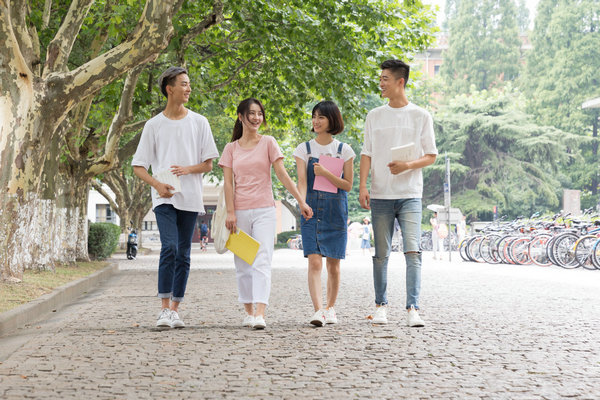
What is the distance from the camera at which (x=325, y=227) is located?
741cm

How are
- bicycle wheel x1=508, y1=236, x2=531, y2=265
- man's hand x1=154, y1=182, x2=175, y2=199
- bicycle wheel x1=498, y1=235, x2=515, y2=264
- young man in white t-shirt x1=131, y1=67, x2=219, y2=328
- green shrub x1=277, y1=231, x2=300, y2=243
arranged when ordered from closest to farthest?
man's hand x1=154, y1=182, x2=175, y2=199, young man in white t-shirt x1=131, y1=67, x2=219, y2=328, bicycle wheel x1=508, y1=236, x2=531, y2=265, bicycle wheel x1=498, y1=235, x2=515, y2=264, green shrub x1=277, y1=231, x2=300, y2=243

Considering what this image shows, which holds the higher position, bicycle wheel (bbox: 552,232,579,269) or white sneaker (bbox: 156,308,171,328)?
bicycle wheel (bbox: 552,232,579,269)

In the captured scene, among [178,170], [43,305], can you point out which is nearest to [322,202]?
[178,170]

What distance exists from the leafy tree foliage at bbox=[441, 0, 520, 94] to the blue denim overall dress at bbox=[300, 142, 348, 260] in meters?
69.7

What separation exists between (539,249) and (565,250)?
70.9 inches

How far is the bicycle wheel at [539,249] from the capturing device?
69.3 feet

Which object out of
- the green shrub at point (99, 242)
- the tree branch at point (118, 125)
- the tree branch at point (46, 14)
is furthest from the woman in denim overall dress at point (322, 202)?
the green shrub at point (99, 242)

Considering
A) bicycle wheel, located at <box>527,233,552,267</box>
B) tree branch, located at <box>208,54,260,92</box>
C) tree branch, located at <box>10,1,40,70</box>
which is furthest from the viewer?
bicycle wheel, located at <box>527,233,552,267</box>

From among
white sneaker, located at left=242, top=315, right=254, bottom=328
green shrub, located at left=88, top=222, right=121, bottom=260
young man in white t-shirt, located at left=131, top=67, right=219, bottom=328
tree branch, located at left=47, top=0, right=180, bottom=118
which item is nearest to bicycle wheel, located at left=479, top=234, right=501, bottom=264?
green shrub, located at left=88, top=222, right=121, bottom=260

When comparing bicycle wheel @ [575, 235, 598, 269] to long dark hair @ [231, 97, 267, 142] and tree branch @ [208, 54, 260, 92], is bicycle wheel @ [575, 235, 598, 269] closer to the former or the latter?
tree branch @ [208, 54, 260, 92]

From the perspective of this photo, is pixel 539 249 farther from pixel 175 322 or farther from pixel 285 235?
pixel 285 235

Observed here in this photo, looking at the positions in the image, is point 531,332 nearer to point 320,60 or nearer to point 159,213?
point 159,213

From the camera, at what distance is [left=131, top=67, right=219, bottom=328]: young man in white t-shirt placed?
23.6 ft

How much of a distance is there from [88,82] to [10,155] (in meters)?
1.41
